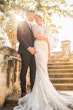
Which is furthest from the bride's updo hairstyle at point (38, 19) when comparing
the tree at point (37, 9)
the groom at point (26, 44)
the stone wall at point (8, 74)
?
the tree at point (37, 9)

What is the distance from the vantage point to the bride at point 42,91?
16.7 feet

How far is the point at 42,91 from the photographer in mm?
5293

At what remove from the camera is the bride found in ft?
16.7


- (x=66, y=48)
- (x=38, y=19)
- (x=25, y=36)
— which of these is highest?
(x=38, y=19)

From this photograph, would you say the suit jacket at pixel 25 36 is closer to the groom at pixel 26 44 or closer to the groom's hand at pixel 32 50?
the groom at pixel 26 44

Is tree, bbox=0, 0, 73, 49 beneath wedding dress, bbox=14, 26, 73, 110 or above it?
above

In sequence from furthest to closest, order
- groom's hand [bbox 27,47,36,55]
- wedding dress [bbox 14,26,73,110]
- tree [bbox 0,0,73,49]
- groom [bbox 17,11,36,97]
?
1. tree [bbox 0,0,73,49]
2. groom [bbox 17,11,36,97]
3. groom's hand [bbox 27,47,36,55]
4. wedding dress [bbox 14,26,73,110]

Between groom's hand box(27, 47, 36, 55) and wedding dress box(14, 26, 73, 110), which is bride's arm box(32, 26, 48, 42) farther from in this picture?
groom's hand box(27, 47, 36, 55)

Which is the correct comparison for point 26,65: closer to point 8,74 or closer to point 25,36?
point 25,36

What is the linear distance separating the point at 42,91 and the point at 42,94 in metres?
0.07

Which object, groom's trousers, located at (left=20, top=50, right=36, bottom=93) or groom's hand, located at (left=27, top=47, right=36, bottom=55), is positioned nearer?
groom's hand, located at (left=27, top=47, right=36, bottom=55)

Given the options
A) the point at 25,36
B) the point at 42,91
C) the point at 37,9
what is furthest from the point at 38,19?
the point at 37,9

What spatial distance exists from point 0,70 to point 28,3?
437 inches

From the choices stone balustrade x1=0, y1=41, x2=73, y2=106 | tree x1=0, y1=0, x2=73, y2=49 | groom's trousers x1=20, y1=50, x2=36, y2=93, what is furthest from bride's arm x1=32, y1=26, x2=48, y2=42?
tree x1=0, y1=0, x2=73, y2=49
